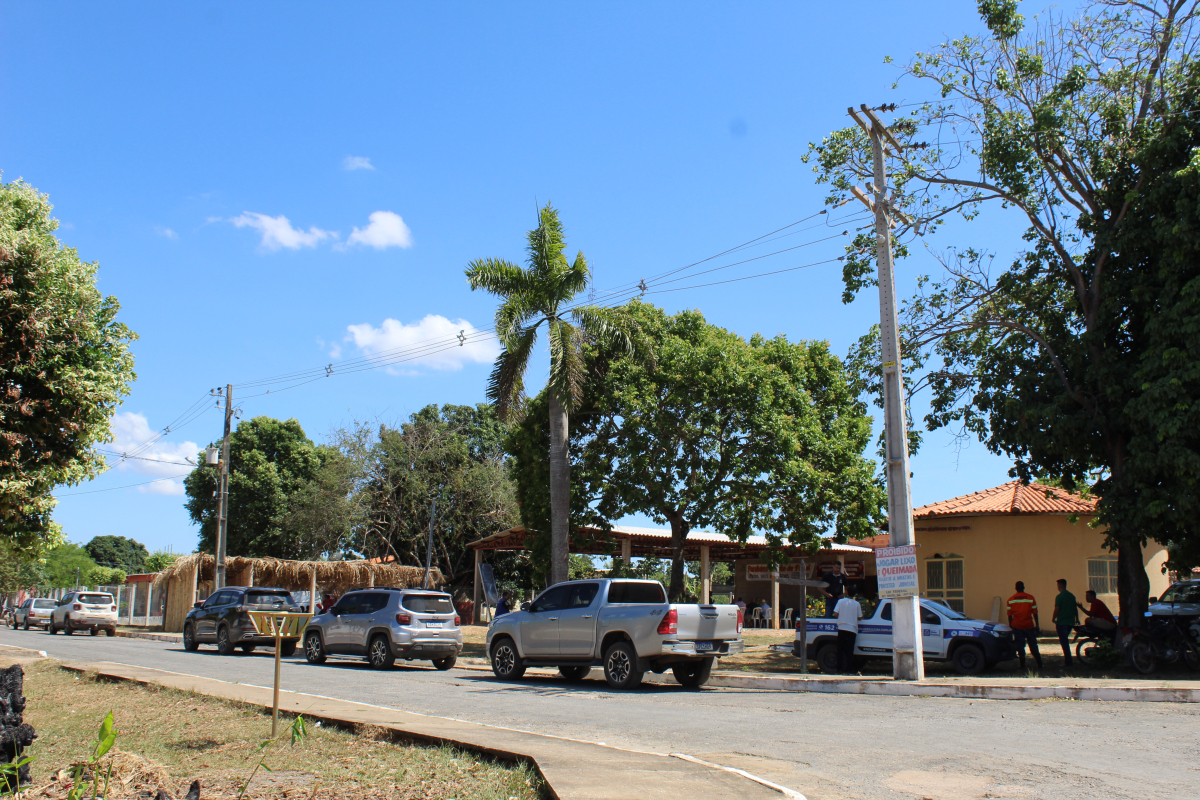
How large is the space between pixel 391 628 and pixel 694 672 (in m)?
6.87

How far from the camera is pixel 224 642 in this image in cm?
2370

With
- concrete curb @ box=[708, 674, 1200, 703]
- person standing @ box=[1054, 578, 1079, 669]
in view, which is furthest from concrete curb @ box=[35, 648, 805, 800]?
person standing @ box=[1054, 578, 1079, 669]

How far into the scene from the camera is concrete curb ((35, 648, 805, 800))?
20.0ft

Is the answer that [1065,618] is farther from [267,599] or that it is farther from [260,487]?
[260,487]

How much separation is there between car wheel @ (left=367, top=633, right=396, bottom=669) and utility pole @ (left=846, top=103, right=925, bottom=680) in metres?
10.2

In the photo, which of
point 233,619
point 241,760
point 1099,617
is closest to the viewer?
point 241,760

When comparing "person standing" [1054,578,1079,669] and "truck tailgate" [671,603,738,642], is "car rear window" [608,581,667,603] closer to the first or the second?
"truck tailgate" [671,603,738,642]

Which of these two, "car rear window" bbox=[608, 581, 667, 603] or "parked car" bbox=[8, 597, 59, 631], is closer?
"car rear window" bbox=[608, 581, 667, 603]

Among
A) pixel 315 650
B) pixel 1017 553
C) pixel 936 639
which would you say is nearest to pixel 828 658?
pixel 936 639

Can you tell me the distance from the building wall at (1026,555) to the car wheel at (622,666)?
16.5m

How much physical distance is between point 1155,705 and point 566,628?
8.95 metres

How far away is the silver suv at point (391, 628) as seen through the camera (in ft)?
62.8

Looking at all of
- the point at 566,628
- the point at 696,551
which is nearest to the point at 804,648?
the point at 566,628

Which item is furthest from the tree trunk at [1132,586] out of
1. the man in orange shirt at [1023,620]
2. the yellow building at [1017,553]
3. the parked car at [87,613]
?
the parked car at [87,613]
